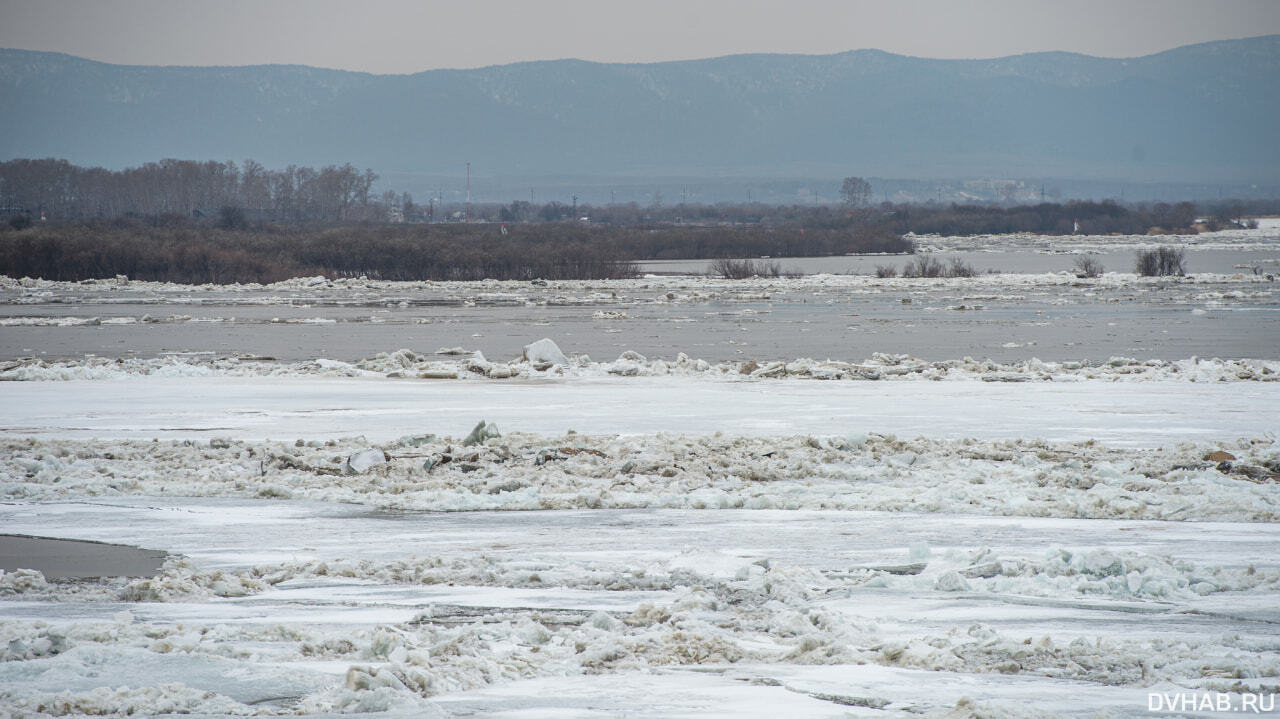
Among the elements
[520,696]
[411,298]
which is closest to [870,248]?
[411,298]

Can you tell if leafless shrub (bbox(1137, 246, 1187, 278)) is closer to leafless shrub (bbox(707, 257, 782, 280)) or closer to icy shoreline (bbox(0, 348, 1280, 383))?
leafless shrub (bbox(707, 257, 782, 280))

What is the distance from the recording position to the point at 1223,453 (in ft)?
33.4

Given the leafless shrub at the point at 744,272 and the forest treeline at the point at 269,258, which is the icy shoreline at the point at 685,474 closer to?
the leafless shrub at the point at 744,272

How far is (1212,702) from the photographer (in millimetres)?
4637

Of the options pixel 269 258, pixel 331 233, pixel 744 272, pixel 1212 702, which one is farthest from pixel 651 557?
pixel 331 233

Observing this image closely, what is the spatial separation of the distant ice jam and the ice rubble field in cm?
7

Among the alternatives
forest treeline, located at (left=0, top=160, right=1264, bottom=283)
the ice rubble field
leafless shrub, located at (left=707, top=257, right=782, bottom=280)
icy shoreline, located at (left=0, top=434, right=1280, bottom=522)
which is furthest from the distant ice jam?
forest treeline, located at (left=0, top=160, right=1264, bottom=283)

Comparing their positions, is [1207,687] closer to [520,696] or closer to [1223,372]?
[520,696]

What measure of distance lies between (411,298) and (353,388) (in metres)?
29.8

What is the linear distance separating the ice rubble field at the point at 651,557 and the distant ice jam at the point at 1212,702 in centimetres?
7

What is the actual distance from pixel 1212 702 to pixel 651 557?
324 centimetres

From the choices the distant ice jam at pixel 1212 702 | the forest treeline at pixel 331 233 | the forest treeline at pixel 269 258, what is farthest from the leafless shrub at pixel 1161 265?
the distant ice jam at pixel 1212 702

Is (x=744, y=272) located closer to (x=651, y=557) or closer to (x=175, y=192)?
(x=651, y=557)

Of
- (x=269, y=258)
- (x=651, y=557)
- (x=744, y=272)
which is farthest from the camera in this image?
(x=269, y=258)
